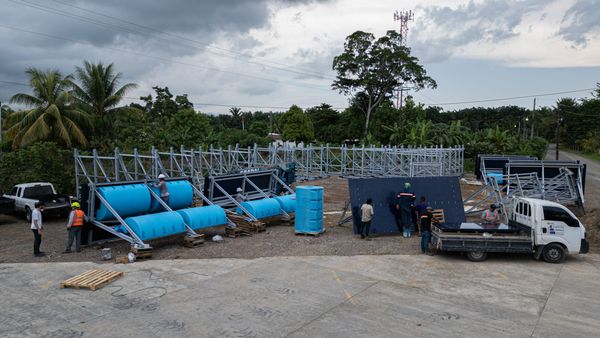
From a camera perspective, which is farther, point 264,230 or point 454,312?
point 264,230

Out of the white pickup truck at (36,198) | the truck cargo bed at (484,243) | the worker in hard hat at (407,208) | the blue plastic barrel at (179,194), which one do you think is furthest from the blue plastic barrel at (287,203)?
the white pickup truck at (36,198)

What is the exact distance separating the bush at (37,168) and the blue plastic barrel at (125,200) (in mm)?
8242

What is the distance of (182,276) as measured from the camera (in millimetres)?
10984

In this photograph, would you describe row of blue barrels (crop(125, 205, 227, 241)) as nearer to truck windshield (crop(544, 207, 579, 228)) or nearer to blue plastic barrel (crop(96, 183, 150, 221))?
blue plastic barrel (crop(96, 183, 150, 221))

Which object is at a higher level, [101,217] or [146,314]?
[101,217]

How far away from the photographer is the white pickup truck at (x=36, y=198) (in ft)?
58.9

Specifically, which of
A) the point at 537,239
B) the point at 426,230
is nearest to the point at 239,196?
the point at 426,230

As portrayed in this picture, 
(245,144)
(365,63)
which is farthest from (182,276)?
(365,63)

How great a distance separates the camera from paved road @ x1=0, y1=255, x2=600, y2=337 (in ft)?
26.3

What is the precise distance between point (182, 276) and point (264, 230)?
5.47m

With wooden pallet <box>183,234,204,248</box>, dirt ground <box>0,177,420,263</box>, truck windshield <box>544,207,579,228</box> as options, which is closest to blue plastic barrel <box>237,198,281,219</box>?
dirt ground <box>0,177,420,263</box>

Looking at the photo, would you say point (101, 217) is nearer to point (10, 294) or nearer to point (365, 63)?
point (10, 294)

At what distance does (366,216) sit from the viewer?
14.7 metres

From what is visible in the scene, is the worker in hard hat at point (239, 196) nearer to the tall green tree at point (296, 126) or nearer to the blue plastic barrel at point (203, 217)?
the blue plastic barrel at point (203, 217)
